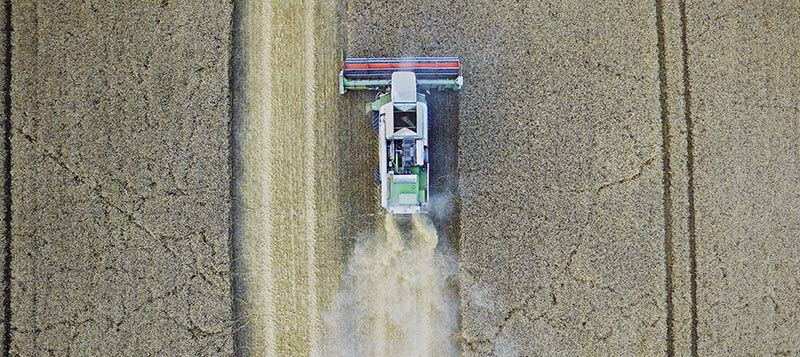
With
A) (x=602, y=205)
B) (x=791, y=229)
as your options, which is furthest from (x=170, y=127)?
(x=791, y=229)

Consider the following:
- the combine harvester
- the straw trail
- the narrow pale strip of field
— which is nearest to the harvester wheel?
the combine harvester

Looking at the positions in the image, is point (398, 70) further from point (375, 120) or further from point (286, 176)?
point (286, 176)

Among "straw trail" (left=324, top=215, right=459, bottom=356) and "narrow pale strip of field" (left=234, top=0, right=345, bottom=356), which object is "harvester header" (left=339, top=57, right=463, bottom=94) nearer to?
"narrow pale strip of field" (left=234, top=0, right=345, bottom=356)

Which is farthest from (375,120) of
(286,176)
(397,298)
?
(397,298)

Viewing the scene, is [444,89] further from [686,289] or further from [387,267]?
[686,289]

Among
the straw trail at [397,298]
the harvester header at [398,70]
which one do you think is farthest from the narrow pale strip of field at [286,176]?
the harvester header at [398,70]

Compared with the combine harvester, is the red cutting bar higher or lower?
higher

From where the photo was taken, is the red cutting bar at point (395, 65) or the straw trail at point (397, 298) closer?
the red cutting bar at point (395, 65)

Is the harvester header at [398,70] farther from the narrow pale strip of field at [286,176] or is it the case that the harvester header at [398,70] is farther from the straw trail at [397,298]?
the straw trail at [397,298]
